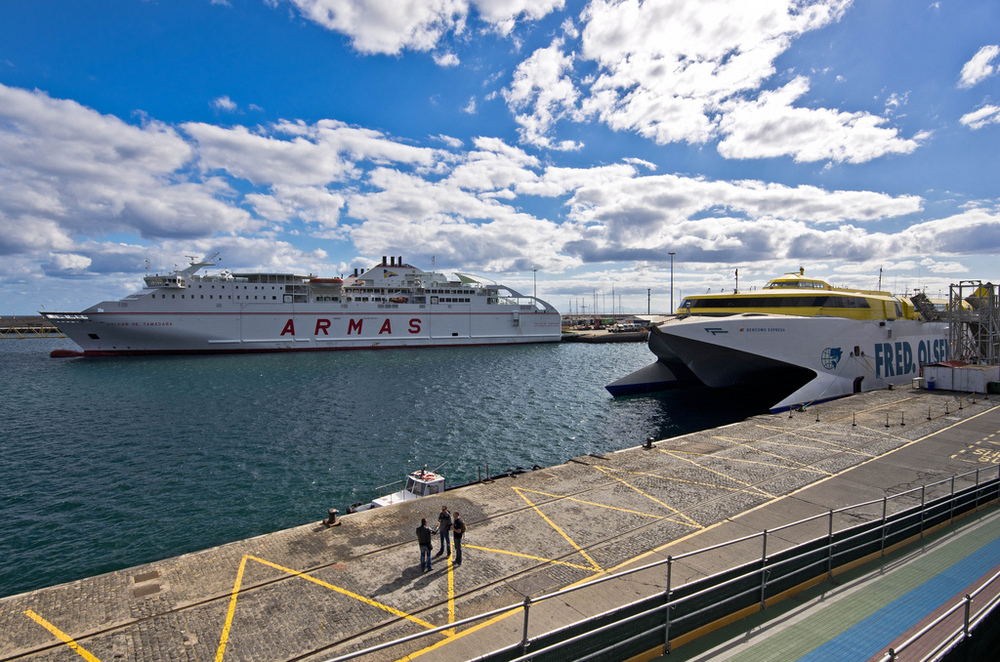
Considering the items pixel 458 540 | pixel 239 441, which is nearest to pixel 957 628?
pixel 458 540

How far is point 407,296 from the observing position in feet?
226

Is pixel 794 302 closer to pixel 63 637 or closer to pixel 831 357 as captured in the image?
pixel 831 357

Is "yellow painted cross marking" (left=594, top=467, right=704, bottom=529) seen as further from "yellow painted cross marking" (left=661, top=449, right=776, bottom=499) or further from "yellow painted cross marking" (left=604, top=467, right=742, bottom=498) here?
"yellow painted cross marking" (left=661, top=449, right=776, bottom=499)

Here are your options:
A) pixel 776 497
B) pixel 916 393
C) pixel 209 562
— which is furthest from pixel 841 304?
pixel 209 562

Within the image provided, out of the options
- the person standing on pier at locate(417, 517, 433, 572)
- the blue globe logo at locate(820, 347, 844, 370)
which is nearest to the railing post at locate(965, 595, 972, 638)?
the person standing on pier at locate(417, 517, 433, 572)

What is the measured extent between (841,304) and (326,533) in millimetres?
29070

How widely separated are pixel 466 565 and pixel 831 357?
84.3 ft

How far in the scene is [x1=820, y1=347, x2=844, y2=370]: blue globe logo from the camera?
85.0 feet

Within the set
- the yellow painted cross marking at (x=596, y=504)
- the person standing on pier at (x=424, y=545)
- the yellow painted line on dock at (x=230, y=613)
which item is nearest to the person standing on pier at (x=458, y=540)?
the person standing on pier at (x=424, y=545)

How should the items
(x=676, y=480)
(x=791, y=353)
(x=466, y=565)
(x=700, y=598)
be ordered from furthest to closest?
1. (x=791, y=353)
2. (x=676, y=480)
3. (x=466, y=565)
4. (x=700, y=598)

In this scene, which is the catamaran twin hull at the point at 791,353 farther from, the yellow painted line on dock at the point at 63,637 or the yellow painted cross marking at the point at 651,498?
the yellow painted line on dock at the point at 63,637

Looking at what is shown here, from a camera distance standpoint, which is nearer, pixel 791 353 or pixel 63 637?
pixel 63 637

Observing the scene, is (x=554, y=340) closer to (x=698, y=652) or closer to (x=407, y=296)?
(x=407, y=296)

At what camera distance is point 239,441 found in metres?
22.2
